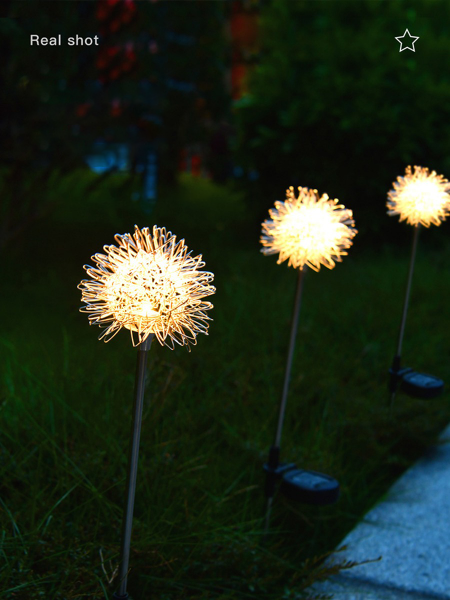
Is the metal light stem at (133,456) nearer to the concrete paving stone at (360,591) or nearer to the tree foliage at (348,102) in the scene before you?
the concrete paving stone at (360,591)

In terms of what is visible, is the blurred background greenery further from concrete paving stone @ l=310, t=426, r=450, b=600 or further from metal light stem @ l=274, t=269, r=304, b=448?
metal light stem @ l=274, t=269, r=304, b=448

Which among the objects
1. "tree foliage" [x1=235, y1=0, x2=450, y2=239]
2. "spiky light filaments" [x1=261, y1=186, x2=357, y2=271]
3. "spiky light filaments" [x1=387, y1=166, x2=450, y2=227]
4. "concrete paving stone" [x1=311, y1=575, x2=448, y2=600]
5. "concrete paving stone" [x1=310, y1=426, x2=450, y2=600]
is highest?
"tree foliage" [x1=235, y1=0, x2=450, y2=239]

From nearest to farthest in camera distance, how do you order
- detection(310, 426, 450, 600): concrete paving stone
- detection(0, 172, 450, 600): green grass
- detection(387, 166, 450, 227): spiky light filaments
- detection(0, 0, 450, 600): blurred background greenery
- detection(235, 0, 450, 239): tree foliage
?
detection(0, 172, 450, 600): green grass < detection(0, 0, 450, 600): blurred background greenery < detection(310, 426, 450, 600): concrete paving stone < detection(387, 166, 450, 227): spiky light filaments < detection(235, 0, 450, 239): tree foliage

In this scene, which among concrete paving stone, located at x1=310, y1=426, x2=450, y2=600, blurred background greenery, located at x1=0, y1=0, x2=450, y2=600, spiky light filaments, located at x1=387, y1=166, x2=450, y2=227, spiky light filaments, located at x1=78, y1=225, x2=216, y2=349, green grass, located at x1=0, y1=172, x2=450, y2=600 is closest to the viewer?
spiky light filaments, located at x1=78, y1=225, x2=216, y2=349

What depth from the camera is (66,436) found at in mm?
2418

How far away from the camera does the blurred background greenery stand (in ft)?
7.20

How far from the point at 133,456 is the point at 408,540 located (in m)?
1.43

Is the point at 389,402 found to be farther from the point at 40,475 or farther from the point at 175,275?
the point at 175,275

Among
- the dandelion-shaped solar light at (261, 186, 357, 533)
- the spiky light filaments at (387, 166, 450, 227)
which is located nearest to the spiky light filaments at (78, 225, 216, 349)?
the dandelion-shaped solar light at (261, 186, 357, 533)

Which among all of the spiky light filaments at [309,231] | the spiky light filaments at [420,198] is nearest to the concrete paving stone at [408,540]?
the spiky light filaments at [309,231]

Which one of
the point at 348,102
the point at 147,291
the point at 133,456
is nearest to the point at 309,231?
the point at 147,291

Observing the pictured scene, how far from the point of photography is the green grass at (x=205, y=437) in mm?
2051

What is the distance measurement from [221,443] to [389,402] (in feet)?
2.94

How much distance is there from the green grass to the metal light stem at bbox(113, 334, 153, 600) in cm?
17
